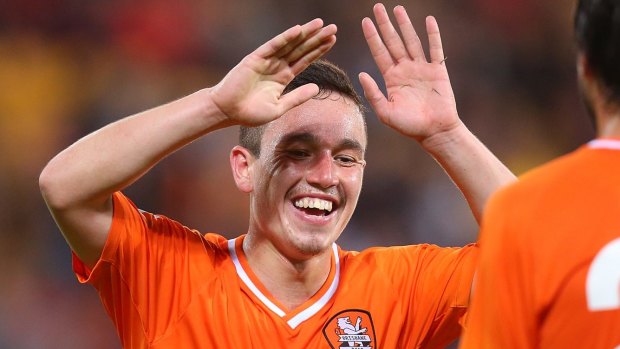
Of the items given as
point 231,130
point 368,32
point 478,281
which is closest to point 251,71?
point 368,32

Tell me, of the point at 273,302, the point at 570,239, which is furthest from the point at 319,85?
the point at 570,239

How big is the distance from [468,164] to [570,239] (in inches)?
54.2

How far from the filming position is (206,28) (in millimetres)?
7336

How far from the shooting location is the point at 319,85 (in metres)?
3.24

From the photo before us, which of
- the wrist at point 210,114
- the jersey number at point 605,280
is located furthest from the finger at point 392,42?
the jersey number at point 605,280

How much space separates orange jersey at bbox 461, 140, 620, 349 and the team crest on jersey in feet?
4.35

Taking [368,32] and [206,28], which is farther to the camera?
[206,28]

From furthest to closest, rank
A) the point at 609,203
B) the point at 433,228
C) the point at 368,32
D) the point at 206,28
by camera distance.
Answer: the point at 206,28 → the point at 433,228 → the point at 368,32 → the point at 609,203

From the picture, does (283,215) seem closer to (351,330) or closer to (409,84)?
(351,330)

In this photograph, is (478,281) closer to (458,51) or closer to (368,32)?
(368,32)

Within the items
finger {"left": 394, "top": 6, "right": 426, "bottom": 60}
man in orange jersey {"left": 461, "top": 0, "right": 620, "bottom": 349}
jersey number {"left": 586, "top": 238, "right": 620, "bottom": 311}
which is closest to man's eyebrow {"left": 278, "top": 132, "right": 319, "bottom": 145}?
finger {"left": 394, "top": 6, "right": 426, "bottom": 60}

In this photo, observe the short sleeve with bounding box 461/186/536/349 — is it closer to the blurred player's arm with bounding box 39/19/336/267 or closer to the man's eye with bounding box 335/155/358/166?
the blurred player's arm with bounding box 39/19/336/267

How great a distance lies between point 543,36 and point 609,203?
6.47 metres

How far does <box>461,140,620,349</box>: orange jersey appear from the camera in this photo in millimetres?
1625
